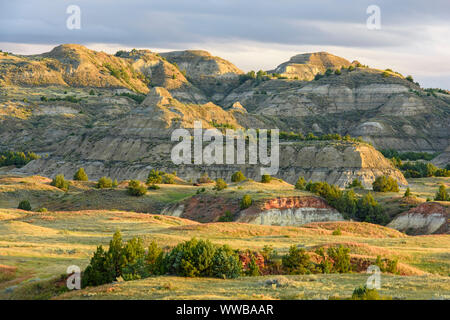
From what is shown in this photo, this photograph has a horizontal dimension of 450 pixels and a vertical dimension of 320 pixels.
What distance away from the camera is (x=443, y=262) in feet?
116

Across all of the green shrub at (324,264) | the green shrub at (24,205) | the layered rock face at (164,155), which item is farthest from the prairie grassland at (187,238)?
the layered rock face at (164,155)

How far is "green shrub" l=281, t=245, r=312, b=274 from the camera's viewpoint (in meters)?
31.5

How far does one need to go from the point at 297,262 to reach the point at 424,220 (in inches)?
1605

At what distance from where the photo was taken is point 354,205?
76.3 meters

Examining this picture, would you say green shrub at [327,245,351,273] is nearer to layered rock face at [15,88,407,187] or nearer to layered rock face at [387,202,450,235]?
layered rock face at [387,202,450,235]

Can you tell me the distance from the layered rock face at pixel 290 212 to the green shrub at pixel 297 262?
127ft

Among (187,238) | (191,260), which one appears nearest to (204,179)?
(187,238)

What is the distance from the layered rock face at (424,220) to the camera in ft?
219

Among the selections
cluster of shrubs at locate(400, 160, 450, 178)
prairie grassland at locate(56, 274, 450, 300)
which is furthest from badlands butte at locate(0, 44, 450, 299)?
cluster of shrubs at locate(400, 160, 450, 178)

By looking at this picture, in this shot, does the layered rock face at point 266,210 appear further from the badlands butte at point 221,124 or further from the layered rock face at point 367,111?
the layered rock face at point 367,111

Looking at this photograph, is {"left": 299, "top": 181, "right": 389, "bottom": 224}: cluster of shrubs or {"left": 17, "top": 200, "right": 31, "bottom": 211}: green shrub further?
{"left": 17, "top": 200, "right": 31, "bottom": 211}: green shrub

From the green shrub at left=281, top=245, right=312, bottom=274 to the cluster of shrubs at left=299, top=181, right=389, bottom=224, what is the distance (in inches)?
1693

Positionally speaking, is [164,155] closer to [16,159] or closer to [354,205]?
[16,159]
